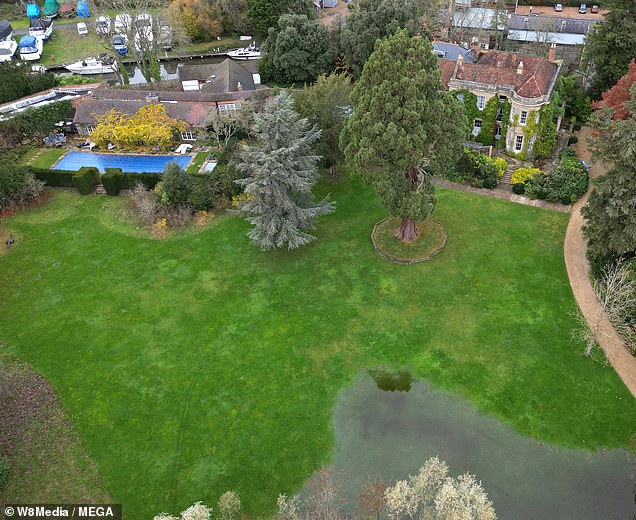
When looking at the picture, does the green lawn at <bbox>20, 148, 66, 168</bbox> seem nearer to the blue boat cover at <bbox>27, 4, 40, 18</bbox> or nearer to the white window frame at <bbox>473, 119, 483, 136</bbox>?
the white window frame at <bbox>473, 119, 483, 136</bbox>

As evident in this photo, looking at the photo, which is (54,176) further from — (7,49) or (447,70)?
(7,49)

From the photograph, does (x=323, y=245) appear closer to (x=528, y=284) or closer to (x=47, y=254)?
(x=528, y=284)

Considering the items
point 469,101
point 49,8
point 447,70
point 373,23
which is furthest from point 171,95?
point 49,8

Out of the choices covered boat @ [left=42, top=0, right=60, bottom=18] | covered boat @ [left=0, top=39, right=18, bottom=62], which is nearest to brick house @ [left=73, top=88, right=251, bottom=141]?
covered boat @ [left=0, top=39, right=18, bottom=62]

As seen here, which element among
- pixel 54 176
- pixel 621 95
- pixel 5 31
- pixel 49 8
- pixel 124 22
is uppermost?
pixel 124 22

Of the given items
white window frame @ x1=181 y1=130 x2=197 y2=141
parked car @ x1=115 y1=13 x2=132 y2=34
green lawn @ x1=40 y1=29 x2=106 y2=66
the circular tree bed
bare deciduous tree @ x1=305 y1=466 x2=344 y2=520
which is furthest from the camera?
green lawn @ x1=40 y1=29 x2=106 y2=66

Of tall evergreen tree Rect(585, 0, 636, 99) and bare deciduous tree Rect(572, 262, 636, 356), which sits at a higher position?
tall evergreen tree Rect(585, 0, 636, 99)

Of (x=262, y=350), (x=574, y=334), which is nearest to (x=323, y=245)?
(x=262, y=350)
